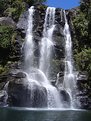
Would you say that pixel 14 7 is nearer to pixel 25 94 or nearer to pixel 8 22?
pixel 8 22

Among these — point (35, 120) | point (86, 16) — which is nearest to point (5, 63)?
point (86, 16)

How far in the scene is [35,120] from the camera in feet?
79.4

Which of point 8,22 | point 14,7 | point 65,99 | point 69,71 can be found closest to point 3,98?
point 65,99

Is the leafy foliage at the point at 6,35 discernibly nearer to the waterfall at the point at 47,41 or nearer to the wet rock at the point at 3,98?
the waterfall at the point at 47,41

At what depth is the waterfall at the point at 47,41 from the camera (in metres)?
41.7

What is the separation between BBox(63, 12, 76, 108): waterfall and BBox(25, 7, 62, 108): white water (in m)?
2.05

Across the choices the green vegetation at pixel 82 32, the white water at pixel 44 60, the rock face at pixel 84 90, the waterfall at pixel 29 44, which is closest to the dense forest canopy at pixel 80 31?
the green vegetation at pixel 82 32

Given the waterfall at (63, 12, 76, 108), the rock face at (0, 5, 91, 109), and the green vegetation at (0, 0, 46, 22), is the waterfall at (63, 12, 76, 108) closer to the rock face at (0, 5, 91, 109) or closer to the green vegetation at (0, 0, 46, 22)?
the rock face at (0, 5, 91, 109)

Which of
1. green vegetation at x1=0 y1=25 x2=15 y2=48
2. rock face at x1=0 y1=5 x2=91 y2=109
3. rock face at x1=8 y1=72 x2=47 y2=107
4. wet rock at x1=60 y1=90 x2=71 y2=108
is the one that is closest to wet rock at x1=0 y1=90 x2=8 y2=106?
rock face at x1=0 y1=5 x2=91 y2=109

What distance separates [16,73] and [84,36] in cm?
1396

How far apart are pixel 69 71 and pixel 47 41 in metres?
6.20

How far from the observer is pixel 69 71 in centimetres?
4019

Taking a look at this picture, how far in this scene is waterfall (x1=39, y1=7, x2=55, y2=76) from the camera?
41.7m

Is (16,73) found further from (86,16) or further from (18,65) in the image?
(86,16)
